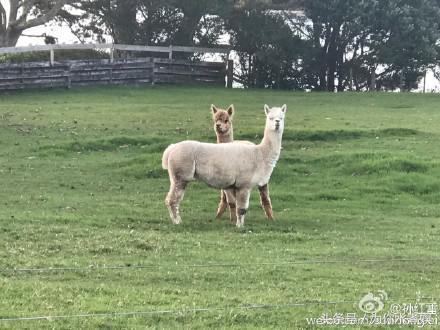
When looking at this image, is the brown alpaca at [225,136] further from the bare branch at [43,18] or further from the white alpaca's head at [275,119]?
the bare branch at [43,18]

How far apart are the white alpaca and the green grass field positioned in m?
0.53

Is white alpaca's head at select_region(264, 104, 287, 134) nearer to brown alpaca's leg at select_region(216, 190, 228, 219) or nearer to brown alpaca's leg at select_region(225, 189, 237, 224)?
brown alpaca's leg at select_region(225, 189, 237, 224)

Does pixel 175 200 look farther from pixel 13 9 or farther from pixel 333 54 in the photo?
pixel 333 54

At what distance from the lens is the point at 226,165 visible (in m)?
13.4

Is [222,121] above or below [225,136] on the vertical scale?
above

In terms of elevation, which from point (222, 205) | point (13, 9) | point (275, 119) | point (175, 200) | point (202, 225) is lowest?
point (202, 225)

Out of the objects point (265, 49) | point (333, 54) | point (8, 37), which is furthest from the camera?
point (333, 54)

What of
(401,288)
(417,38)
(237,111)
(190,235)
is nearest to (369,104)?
(237,111)

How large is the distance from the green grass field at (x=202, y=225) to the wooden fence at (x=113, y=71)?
6700 mm

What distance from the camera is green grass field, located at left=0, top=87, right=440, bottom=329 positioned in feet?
27.6

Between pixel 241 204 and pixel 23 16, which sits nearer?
pixel 241 204

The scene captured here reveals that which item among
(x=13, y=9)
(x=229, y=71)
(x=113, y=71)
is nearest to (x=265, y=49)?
(x=229, y=71)

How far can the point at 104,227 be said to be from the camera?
12914mm

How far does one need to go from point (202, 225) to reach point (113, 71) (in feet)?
84.0
